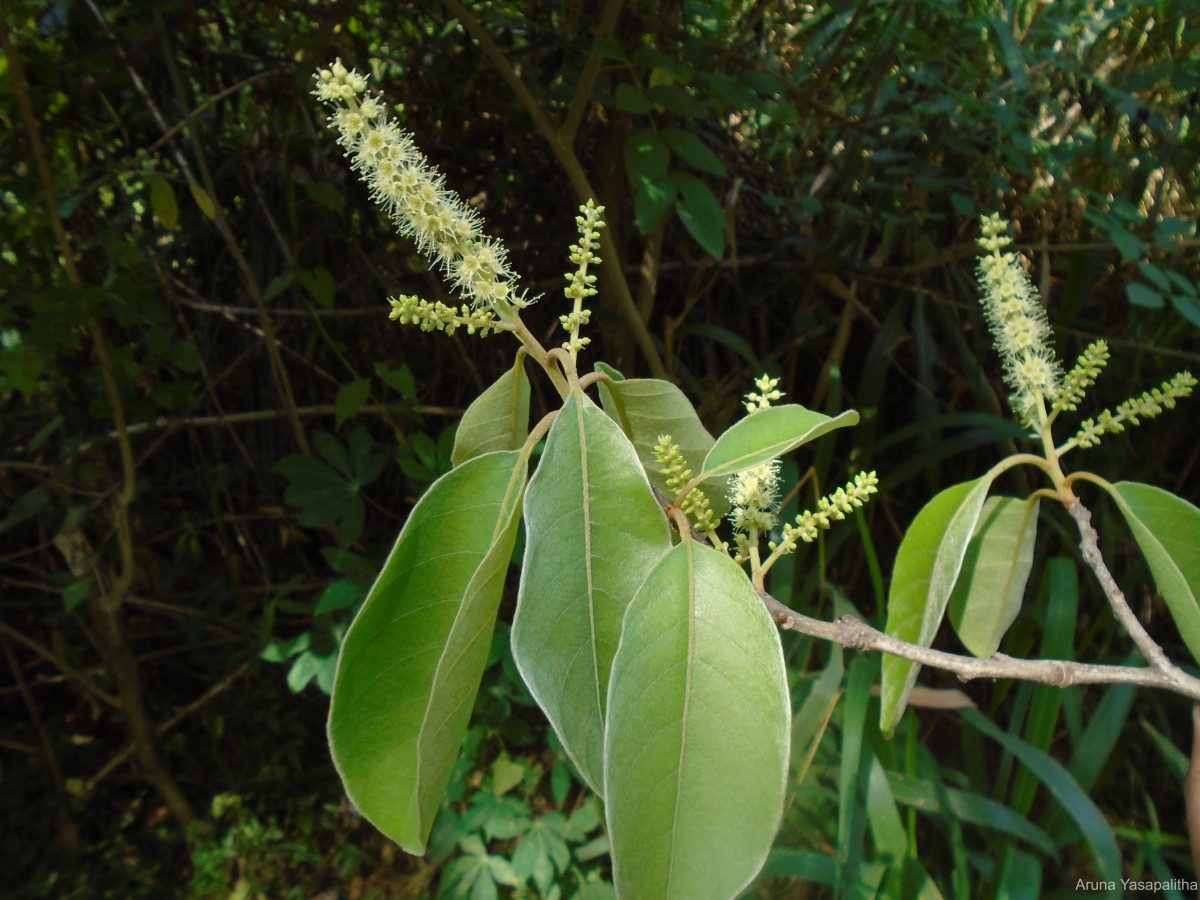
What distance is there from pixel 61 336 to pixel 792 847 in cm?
129

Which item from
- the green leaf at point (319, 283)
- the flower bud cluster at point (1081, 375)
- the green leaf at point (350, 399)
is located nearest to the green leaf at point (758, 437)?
the flower bud cluster at point (1081, 375)

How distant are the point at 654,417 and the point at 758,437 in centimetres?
11

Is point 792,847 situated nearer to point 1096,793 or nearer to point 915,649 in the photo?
point 1096,793

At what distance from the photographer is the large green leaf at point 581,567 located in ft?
1.30

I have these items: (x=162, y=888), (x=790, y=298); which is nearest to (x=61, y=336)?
(x=162, y=888)

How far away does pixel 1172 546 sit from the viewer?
590 mm

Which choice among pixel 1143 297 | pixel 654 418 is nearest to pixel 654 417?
pixel 654 418

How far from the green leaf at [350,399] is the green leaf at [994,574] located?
2.91ft

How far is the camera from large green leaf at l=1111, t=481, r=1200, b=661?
1.86 ft

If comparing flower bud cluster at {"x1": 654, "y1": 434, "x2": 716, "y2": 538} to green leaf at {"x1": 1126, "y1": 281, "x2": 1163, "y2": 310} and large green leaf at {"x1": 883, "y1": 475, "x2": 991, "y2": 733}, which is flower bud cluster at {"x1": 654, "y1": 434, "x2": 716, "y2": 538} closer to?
large green leaf at {"x1": 883, "y1": 475, "x2": 991, "y2": 733}

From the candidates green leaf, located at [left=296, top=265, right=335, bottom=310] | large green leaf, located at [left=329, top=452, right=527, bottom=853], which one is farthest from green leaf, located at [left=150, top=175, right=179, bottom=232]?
large green leaf, located at [left=329, top=452, right=527, bottom=853]

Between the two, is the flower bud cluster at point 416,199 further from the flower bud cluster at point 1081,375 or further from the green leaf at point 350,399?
the green leaf at point 350,399

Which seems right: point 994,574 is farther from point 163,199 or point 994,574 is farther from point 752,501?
point 163,199

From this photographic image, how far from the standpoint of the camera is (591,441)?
0.44 metres
